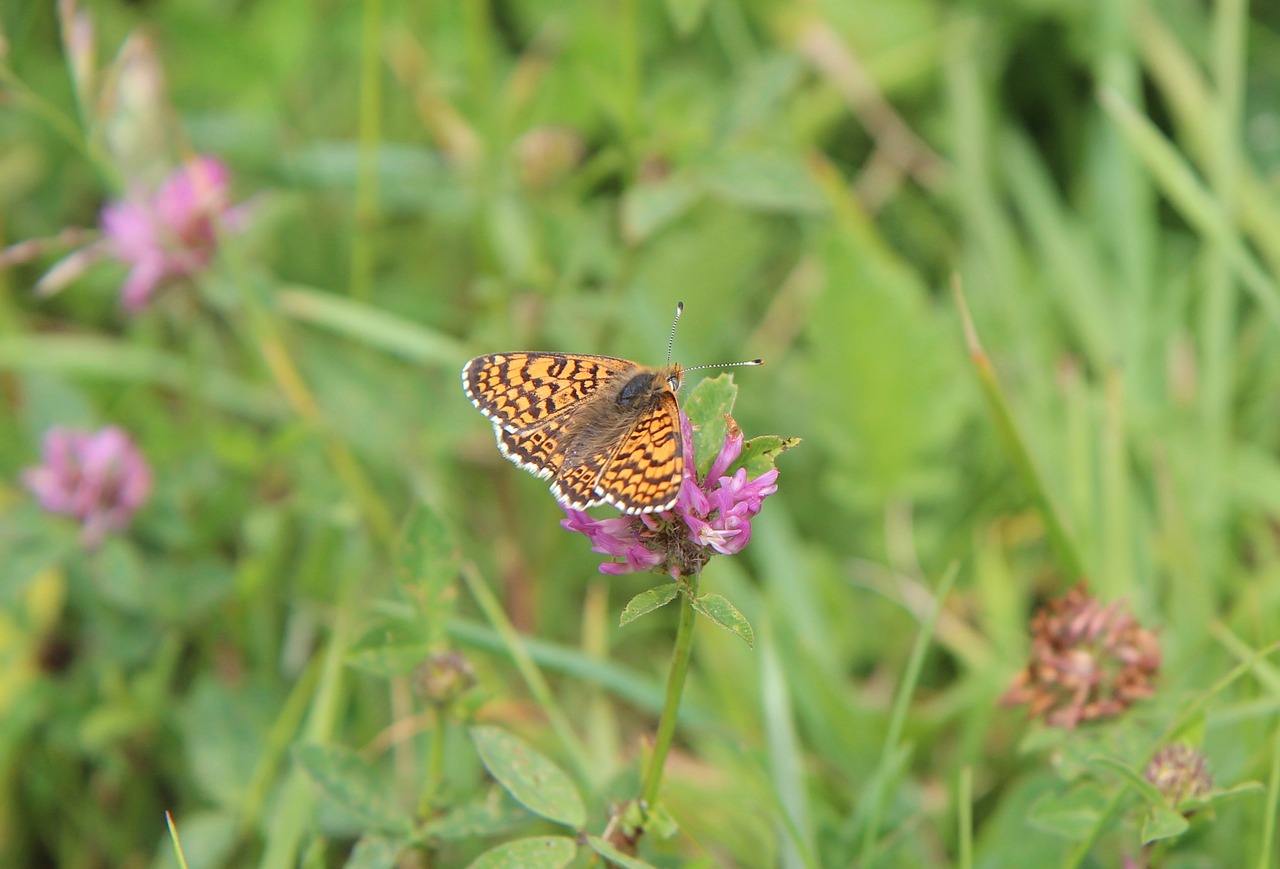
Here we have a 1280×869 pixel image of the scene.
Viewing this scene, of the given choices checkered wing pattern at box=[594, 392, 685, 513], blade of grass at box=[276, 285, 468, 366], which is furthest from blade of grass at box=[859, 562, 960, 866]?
blade of grass at box=[276, 285, 468, 366]

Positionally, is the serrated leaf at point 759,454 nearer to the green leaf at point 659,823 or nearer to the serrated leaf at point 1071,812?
the green leaf at point 659,823

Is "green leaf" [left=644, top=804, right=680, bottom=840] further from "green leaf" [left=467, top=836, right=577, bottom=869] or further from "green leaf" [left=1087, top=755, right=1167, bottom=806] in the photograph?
"green leaf" [left=1087, top=755, right=1167, bottom=806]

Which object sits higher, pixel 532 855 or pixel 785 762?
pixel 532 855

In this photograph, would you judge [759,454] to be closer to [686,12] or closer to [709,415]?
[709,415]

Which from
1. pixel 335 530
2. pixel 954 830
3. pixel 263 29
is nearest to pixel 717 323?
pixel 335 530

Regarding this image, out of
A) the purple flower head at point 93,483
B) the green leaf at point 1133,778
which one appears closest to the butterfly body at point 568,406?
the green leaf at point 1133,778

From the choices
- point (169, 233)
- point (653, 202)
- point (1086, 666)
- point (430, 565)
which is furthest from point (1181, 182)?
point (169, 233)

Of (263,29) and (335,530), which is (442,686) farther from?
(263,29)

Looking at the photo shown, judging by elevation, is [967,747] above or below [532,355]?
below
